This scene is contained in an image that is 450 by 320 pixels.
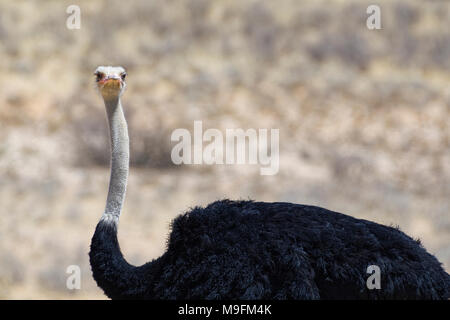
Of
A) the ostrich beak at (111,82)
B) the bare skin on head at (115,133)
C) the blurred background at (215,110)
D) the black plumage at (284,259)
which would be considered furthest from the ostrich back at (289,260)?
the blurred background at (215,110)

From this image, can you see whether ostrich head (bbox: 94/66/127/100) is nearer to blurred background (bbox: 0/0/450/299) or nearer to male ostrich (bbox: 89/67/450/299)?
male ostrich (bbox: 89/67/450/299)

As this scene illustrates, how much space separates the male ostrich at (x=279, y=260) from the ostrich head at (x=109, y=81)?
1076mm

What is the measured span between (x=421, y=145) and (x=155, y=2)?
26.0ft

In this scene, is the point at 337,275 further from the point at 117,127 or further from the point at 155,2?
the point at 155,2

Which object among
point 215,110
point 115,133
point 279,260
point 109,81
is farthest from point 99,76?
point 215,110

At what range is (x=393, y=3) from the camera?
2130cm

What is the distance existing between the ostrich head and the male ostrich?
1.08 m

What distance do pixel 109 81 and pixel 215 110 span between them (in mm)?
12724

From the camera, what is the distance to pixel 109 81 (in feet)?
16.9

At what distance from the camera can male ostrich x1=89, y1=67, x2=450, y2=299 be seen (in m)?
4.12

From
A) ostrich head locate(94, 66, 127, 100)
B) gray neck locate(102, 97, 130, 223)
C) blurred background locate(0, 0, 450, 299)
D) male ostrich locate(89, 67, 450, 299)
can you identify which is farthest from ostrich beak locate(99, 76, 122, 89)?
blurred background locate(0, 0, 450, 299)

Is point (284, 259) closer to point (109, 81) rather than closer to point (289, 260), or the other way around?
point (289, 260)

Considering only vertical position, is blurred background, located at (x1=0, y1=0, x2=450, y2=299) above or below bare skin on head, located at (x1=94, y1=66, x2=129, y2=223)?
above

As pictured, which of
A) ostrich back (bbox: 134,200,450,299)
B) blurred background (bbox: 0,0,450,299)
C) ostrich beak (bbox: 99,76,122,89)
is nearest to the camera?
ostrich back (bbox: 134,200,450,299)
